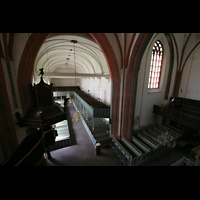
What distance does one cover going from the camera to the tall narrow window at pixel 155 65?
31.1 ft

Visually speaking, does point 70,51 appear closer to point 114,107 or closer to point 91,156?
point 114,107

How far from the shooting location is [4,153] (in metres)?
3.79

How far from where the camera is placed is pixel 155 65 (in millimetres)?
9766

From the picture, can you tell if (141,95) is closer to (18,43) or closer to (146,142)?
(146,142)

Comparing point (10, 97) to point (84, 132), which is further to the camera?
point (84, 132)

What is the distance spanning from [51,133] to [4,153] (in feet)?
5.76

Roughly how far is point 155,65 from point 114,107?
6300mm

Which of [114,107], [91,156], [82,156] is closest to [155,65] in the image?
[114,107]

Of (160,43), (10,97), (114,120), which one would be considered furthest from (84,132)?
(160,43)

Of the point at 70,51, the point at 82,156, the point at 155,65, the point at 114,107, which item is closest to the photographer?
the point at 82,156

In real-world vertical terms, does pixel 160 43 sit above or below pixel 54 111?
above

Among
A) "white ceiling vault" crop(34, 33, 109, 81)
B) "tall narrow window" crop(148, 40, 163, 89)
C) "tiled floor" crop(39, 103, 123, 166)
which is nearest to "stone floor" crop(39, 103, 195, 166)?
"tiled floor" crop(39, 103, 123, 166)

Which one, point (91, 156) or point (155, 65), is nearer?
point (91, 156)

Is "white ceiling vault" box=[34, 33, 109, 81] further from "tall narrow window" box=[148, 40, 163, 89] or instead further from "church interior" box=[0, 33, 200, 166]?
"tall narrow window" box=[148, 40, 163, 89]
